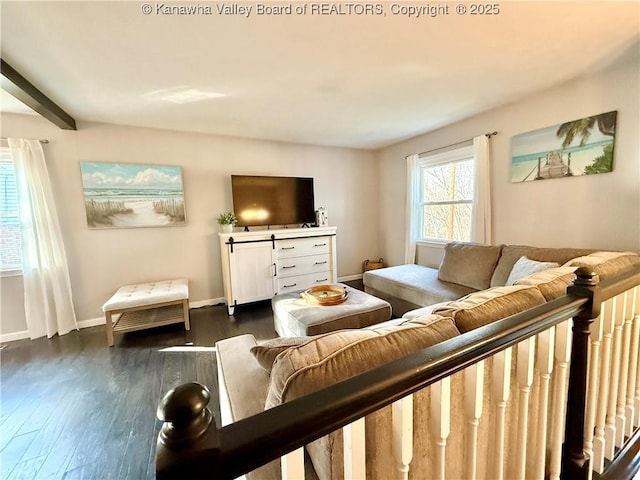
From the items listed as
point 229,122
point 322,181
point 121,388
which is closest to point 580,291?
point 121,388

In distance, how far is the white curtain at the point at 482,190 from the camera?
3.09m

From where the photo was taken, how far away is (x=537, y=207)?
9.00 feet

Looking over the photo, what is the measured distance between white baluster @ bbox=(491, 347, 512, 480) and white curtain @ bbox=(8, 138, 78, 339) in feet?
13.0

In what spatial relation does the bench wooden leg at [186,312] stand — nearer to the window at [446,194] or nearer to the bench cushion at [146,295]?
the bench cushion at [146,295]

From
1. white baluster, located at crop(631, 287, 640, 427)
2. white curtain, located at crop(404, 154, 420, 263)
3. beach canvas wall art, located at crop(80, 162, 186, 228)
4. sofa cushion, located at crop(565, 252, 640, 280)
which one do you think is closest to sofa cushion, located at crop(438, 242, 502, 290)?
sofa cushion, located at crop(565, 252, 640, 280)

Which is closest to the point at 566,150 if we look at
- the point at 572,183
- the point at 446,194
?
the point at 572,183

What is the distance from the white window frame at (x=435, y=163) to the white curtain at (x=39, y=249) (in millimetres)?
4506

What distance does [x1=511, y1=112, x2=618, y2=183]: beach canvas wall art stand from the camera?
7.41 ft

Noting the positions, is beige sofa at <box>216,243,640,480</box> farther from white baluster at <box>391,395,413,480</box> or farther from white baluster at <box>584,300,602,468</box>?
white baluster at <box>584,300,602,468</box>

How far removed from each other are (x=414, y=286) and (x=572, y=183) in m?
1.70

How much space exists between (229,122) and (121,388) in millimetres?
2794

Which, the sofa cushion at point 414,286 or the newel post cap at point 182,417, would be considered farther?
the sofa cushion at point 414,286

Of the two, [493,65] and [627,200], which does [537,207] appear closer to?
[627,200]

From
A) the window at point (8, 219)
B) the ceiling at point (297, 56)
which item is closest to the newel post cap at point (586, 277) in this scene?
the ceiling at point (297, 56)
